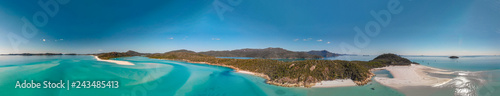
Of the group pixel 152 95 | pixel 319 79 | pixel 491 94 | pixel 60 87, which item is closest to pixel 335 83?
pixel 319 79

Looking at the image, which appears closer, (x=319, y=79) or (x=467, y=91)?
(x=467, y=91)

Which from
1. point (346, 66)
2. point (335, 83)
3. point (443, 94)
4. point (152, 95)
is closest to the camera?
point (152, 95)

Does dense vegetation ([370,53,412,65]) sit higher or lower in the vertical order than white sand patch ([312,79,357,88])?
higher

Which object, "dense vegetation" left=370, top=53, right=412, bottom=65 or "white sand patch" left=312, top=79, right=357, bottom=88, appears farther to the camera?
"dense vegetation" left=370, top=53, right=412, bottom=65

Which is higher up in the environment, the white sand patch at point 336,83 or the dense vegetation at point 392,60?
the dense vegetation at point 392,60

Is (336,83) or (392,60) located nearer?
(336,83)

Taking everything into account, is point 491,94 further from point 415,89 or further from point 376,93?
point 376,93

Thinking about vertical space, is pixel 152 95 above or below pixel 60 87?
below

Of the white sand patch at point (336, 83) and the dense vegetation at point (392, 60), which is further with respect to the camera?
the dense vegetation at point (392, 60)

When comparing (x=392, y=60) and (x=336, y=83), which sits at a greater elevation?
(x=392, y=60)

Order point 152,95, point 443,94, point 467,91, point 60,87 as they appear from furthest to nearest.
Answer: point 467,91 → point 443,94 → point 152,95 → point 60,87
